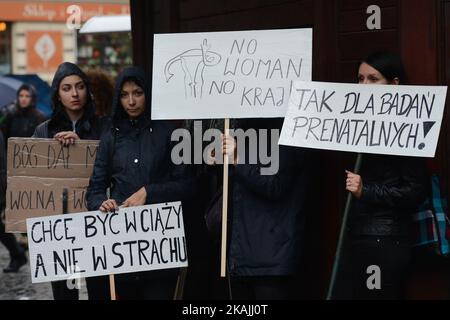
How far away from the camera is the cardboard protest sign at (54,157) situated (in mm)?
6121

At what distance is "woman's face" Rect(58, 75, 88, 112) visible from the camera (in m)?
6.20

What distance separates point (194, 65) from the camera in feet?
18.3

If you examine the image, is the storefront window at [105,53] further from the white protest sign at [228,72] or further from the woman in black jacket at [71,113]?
the white protest sign at [228,72]

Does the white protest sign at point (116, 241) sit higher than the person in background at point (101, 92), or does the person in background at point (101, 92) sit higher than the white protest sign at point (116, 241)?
the person in background at point (101, 92)

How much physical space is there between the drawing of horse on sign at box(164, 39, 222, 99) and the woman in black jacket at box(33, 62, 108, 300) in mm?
858

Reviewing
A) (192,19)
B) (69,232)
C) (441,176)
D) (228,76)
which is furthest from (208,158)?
(192,19)

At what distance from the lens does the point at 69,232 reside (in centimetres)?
567

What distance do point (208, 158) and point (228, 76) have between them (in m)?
0.49

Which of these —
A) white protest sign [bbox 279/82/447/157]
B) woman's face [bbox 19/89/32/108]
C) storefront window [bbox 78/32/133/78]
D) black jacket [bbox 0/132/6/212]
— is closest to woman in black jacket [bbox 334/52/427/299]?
white protest sign [bbox 279/82/447/157]

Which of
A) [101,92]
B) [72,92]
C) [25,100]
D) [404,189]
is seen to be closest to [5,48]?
[25,100]

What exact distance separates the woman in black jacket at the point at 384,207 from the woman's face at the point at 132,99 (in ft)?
4.23

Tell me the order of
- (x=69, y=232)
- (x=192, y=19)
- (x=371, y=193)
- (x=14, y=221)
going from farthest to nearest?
(x=192, y=19), (x=14, y=221), (x=69, y=232), (x=371, y=193)

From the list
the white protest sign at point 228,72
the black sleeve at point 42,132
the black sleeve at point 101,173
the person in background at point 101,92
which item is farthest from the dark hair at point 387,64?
the person in background at point 101,92

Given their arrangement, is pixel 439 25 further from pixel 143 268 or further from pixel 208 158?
pixel 143 268
